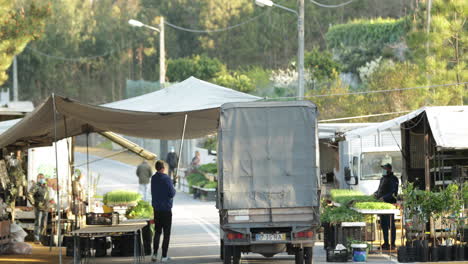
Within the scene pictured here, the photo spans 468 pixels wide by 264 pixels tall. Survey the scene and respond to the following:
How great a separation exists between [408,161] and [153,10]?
70.2 metres

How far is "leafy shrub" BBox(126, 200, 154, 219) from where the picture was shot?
918 inches

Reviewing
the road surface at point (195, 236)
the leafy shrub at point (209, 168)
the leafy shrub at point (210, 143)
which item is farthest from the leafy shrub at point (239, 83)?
the leafy shrub at point (209, 168)

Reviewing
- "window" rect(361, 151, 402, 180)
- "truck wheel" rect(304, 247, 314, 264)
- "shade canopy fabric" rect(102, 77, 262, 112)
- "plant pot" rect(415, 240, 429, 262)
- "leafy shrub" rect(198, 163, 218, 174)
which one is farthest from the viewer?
"leafy shrub" rect(198, 163, 218, 174)

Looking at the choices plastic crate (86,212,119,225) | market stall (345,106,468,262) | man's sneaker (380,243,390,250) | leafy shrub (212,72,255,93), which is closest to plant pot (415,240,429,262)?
market stall (345,106,468,262)

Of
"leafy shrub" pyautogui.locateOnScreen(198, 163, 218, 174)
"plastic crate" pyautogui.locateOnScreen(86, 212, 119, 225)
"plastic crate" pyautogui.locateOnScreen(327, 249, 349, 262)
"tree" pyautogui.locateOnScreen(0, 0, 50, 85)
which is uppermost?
"tree" pyautogui.locateOnScreen(0, 0, 50, 85)

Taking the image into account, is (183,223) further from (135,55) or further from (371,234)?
(135,55)

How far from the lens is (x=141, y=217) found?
23047 mm

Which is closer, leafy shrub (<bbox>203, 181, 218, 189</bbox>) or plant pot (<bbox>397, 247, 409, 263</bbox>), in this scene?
plant pot (<bbox>397, 247, 409, 263</bbox>)

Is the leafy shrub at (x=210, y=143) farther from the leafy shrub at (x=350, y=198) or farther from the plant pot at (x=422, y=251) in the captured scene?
the plant pot at (x=422, y=251)

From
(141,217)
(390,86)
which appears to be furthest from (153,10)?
(141,217)

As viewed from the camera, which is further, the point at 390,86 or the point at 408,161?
the point at 390,86

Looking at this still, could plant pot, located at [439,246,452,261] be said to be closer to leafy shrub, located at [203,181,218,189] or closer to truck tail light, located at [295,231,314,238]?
truck tail light, located at [295,231,314,238]

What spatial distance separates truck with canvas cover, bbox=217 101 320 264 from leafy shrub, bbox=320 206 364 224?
2.96 m

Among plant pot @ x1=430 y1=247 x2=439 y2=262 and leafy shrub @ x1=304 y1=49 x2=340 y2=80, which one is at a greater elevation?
leafy shrub @ x1=304 y1=49 x2=340 y2=80
